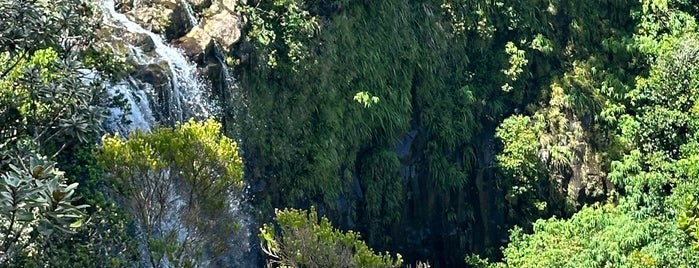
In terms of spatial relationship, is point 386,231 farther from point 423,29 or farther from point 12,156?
point 12,156

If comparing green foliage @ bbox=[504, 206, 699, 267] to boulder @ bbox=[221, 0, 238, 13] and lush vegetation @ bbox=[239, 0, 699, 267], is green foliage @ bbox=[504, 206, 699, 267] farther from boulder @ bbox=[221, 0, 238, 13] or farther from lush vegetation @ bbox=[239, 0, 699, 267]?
boulder @ bbox=[221, 0, 238, 13]

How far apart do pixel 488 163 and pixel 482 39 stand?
2.63 metres

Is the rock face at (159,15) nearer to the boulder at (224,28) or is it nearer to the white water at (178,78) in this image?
the white water at (178,78)

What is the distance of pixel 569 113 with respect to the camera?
19.1 m

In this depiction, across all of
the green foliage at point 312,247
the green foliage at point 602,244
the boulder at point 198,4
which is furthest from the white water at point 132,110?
the green foliage at point 602,244

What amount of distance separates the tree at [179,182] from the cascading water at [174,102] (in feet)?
0.79

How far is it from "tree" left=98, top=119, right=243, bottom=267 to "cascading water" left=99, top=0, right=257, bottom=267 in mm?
242

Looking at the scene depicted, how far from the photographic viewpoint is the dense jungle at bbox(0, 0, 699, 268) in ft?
35.5

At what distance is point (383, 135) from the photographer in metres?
17.2

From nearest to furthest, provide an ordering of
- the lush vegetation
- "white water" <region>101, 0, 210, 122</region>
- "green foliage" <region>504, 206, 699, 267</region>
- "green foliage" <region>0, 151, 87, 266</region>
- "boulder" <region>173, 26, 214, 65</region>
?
"green foliage" <region>0, 151, 87, 266</region> → "white water" <region>101, 0, 210, 122</region> → "boulder" <region>173, 26, 214, 65</region> → "green foliage" <region>504, 206, 699, 267</region> → the lush vegetation

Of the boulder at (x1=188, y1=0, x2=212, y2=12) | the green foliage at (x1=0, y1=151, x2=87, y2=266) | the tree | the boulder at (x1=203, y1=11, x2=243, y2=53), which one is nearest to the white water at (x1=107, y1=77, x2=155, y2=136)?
the tree

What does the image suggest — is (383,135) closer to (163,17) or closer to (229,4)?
(229,4)

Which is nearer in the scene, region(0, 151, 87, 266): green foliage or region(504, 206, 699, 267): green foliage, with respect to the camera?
region(0, 151, 87, 266): green foliage

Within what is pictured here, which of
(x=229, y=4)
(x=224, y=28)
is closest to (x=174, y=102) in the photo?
(x=224, y=28)
